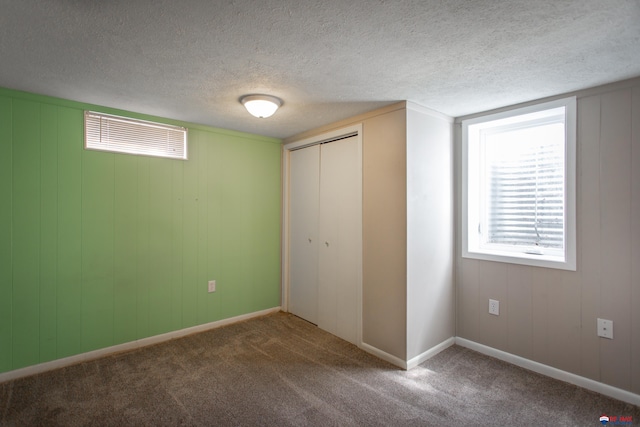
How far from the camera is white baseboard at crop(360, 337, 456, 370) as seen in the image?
254 centimetres

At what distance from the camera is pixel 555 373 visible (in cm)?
238

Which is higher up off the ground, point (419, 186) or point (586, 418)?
point (419, 186)

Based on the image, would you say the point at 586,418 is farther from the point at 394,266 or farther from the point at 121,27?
the point at 121,27

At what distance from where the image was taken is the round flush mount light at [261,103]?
2381 millimetres

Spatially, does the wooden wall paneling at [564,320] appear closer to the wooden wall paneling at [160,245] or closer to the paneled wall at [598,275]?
the paneled wall at [598,275]

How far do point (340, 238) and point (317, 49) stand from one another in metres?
1.89

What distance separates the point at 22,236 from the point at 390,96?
3.05m

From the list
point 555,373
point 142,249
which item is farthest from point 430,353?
point 142,249

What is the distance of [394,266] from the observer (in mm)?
2619

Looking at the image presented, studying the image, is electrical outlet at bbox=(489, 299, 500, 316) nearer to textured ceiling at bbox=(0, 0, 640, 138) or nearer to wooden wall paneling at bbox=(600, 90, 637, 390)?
wooden wall paneling at bbox=(600, 90, 637, 390)

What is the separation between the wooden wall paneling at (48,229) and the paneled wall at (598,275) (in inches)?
151

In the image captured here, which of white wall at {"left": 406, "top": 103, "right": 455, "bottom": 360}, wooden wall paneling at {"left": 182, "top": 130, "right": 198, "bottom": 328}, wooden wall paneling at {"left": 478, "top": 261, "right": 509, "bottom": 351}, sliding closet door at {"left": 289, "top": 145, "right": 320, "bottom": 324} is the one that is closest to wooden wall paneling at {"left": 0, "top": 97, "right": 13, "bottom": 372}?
wooden wall paneling at {"left": 182, "top": 130, "right": 198, "bottom": 328}

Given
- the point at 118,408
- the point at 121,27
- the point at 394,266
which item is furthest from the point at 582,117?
the point at 118,408

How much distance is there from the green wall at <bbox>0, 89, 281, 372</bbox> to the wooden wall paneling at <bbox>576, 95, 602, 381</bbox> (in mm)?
3030
